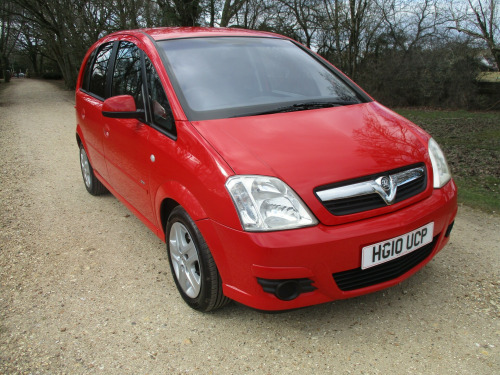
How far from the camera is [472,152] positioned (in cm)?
677

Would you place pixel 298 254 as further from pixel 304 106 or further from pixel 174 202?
pixel 304 106

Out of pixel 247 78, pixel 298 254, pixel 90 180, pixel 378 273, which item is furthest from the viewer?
pixel 90 180

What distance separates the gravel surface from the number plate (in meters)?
0.47

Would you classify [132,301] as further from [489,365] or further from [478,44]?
[478,44]

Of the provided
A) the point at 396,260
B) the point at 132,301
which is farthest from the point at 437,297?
the point at 132,301

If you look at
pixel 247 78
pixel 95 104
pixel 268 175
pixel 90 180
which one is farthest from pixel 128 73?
pixel 90 180

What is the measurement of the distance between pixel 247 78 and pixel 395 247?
158 centimetres

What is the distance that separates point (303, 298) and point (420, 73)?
1425cm

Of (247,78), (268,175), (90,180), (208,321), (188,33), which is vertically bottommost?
(208,321)

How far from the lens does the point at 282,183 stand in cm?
224

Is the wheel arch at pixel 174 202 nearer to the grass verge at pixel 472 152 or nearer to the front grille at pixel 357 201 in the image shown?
the front grille at pixel 357 201

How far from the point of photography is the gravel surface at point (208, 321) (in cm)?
231

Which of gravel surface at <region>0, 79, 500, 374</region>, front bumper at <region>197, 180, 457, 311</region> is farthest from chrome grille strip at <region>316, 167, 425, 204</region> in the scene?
gravel surface at <region>0, 79, 500, 374</region>

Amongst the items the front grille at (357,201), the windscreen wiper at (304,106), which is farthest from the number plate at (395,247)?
the windscreen wiper at (304,106)
